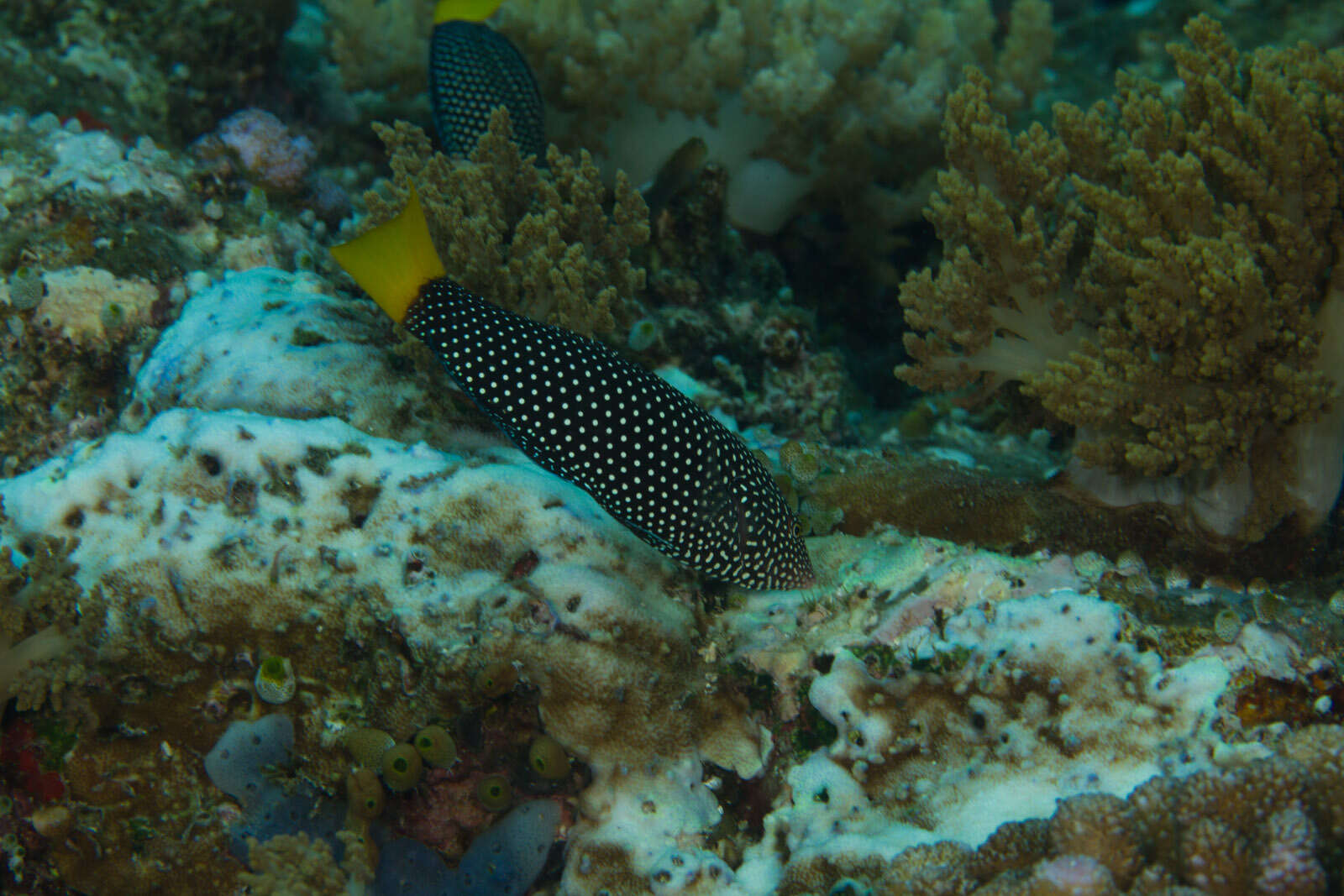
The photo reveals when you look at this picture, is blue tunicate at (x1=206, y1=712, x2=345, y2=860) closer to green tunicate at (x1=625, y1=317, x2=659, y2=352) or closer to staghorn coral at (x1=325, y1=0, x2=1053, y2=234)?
green tunicate at (x1=625, y1=317, x2=659, y2=352)

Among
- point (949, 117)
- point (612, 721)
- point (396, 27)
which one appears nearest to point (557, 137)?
point (396, 27)

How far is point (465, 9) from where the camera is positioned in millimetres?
5617

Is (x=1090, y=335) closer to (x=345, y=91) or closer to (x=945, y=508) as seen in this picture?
(x=945, y=508)

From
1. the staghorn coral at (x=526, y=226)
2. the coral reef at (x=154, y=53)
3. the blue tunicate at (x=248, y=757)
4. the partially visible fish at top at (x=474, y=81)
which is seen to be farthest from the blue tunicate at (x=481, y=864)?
the coral reef at (x=154, y=53)

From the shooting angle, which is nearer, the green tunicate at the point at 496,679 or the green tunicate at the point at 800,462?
the green tunicate at the point at 496,679

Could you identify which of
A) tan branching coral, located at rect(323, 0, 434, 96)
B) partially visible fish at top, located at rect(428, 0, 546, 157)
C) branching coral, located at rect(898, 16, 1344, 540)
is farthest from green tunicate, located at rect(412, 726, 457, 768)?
tan branching coral, located at rect(323, 0, 434, 96)

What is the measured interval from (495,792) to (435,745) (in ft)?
1.05

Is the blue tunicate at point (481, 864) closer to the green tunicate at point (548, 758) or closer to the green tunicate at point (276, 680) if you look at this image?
the green tunicate at point (548, 758)

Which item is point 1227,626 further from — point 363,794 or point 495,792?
point 363,794

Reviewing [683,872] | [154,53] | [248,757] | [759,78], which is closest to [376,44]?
[154,53]

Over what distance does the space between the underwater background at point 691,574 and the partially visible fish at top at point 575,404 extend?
0.18 feet

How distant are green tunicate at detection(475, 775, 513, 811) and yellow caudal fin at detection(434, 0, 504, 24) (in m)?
5.41

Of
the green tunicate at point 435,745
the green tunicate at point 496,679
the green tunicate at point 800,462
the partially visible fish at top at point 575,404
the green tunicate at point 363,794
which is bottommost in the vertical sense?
the green tunicate at point 363,794

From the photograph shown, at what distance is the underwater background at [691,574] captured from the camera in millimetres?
2920
